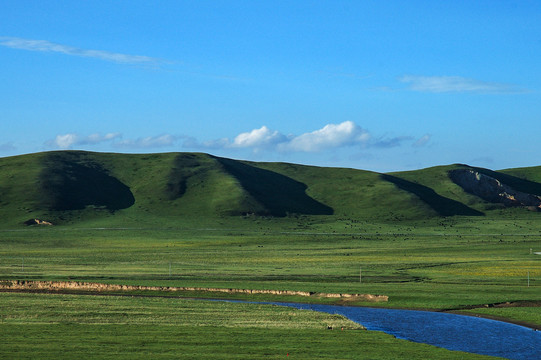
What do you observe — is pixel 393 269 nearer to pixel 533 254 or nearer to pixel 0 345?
pixel 533 254

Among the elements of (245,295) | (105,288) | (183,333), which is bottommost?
(105,288)

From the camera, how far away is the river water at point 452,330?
45.8m

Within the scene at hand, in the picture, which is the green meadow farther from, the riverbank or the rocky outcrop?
the rocky outcrop

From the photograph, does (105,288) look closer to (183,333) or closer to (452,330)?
(183,333)

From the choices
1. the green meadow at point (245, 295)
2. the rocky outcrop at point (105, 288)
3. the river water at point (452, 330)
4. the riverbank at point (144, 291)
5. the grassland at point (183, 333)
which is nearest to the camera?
the grassland at point (183, 333)

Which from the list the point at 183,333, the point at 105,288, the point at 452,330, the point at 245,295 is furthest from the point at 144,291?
the point at 452,330

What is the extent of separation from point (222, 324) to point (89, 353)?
13702 millimetres

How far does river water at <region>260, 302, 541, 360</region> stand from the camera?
45.8 m

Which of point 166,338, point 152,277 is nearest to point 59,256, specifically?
point 152,277

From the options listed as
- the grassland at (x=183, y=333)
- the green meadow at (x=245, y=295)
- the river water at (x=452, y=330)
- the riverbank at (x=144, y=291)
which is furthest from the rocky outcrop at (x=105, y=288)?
the grassland at (x=183, y=333)

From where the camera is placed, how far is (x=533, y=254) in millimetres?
121562

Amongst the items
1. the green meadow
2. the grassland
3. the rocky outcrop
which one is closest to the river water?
the green meadow

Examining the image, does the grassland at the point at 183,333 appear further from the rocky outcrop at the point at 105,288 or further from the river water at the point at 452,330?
the rocky outcrop at the point at 105,288

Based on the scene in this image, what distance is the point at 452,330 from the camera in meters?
52.7
